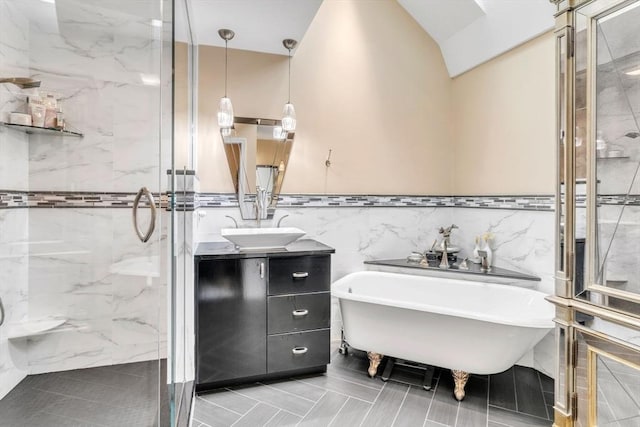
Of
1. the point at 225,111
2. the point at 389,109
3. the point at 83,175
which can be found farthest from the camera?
the point at 389,109

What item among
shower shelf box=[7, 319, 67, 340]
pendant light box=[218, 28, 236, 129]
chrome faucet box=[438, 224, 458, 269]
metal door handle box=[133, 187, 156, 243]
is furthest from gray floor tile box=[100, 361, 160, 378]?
chrome faucet box=[438, 224, 458, 269]

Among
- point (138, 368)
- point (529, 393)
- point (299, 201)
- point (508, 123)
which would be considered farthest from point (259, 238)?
point (508, 123)

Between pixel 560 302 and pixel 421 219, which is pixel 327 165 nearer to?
pixel 421 219

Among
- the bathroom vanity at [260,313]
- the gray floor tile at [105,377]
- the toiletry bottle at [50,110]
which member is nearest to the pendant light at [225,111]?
the bathroom vanity at [260,313]

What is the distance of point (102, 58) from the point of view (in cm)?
186

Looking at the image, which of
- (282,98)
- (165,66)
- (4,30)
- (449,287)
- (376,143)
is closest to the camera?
(165,66)

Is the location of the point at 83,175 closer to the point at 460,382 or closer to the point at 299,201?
the point at 299,201

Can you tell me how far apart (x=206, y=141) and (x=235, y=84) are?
523 mm

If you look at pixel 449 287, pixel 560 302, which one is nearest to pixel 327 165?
pixel 449 287

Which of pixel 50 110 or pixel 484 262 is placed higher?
pixel 50 110

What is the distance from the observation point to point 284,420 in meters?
2.05

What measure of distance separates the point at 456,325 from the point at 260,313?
1.23 meters

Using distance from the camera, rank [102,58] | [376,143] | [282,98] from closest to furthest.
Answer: [102,58]
[282,98]
[376,143]

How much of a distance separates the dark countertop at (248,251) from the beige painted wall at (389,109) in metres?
0.53
